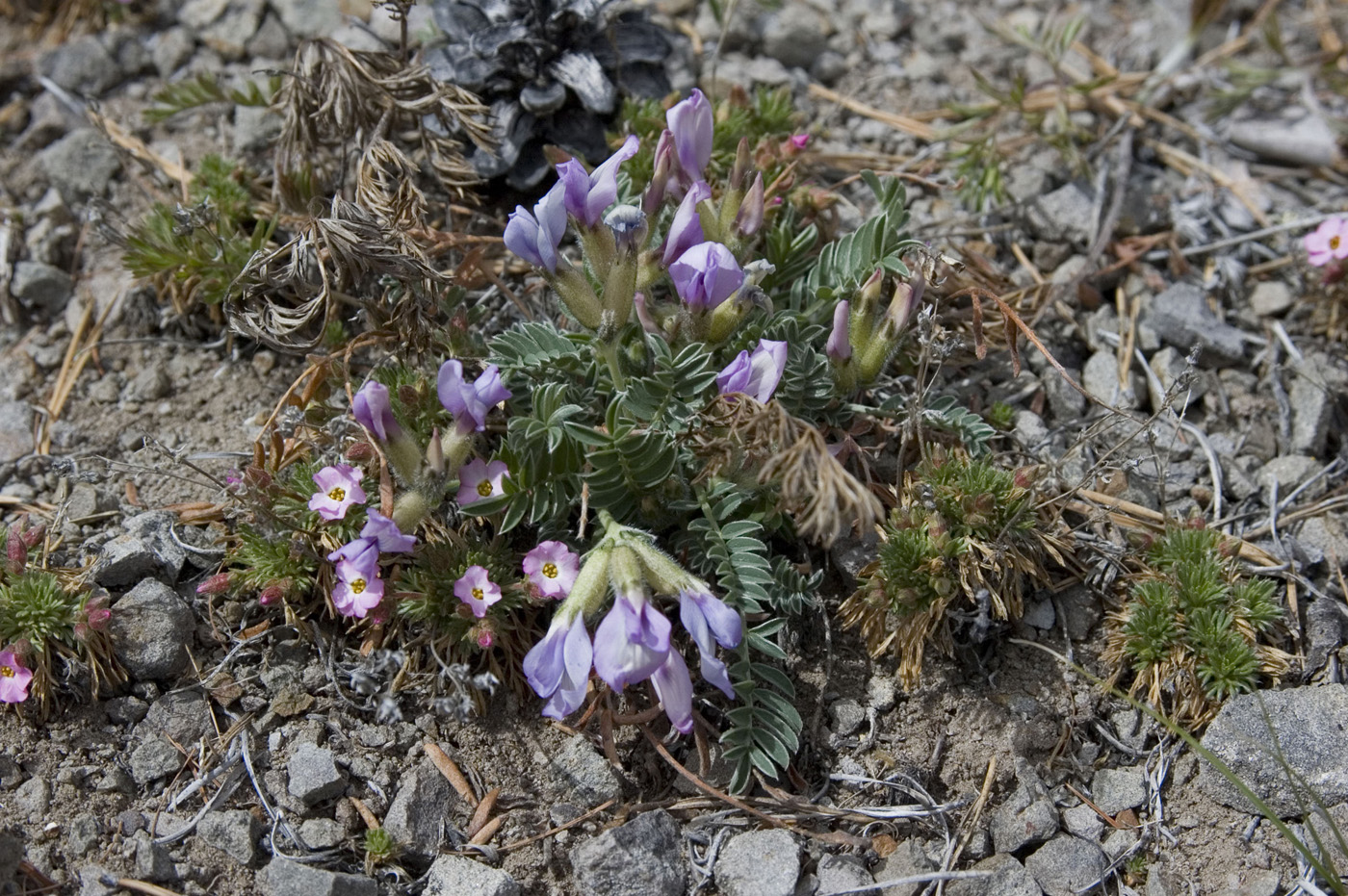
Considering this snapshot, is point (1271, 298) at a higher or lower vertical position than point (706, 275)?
lower

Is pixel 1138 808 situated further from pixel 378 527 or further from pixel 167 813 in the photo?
pixel 167 813

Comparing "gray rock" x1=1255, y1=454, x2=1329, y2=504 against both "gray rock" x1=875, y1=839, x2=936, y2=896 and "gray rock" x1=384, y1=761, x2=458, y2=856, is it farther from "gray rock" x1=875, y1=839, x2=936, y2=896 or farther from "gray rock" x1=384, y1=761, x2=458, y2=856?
"gray rock" x1=384, y1=761, x2=458, y2=856

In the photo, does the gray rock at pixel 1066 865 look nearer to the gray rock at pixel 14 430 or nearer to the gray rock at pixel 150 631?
the gray rock at pixel 150 631

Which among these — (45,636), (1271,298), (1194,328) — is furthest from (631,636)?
(1271,298)

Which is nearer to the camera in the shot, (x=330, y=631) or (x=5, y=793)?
(x=5, y=793)

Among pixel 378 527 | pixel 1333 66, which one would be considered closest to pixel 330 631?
pixel 378 527

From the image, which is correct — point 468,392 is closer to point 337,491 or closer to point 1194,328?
point 337,491
